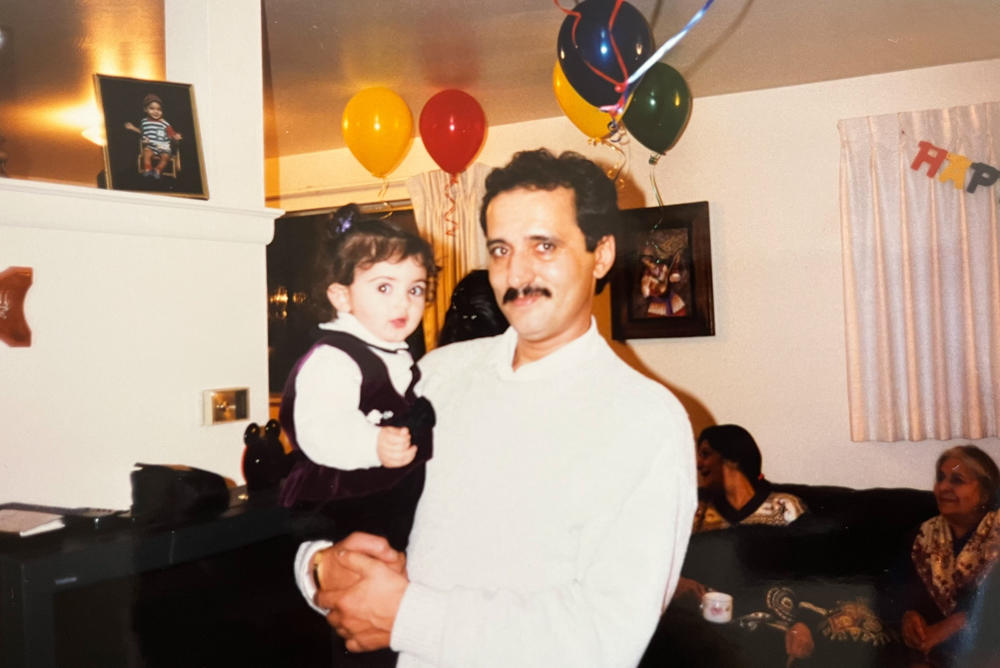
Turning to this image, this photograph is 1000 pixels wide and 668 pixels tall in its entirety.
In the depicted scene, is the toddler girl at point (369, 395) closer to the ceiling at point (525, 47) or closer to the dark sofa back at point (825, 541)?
the ceiling at point (525, 47)

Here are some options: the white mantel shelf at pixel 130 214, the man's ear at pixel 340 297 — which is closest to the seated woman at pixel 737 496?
the man's ear at pixel 340 297

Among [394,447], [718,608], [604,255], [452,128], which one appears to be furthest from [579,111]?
[718,608]

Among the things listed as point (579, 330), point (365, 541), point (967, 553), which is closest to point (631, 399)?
point (579, 330)

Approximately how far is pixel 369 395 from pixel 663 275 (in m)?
0.55

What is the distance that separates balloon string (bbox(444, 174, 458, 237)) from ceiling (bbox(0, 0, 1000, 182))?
215 mm

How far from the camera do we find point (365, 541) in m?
0.97

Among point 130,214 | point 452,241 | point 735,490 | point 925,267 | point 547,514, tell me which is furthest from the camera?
point 735,490

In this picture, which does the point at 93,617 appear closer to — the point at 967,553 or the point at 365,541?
the point at 365,541

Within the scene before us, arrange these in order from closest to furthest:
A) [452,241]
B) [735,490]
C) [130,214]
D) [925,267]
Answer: [452,241], [130,214], [925,267], [735,490]

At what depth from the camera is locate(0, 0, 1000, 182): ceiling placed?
4.52 feet

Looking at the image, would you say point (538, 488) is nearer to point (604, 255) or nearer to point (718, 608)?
point (604, 255)

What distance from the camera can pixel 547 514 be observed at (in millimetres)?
923

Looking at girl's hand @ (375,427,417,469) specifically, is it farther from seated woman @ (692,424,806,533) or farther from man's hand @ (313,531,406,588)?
seated woman @ (692,424,806,533)

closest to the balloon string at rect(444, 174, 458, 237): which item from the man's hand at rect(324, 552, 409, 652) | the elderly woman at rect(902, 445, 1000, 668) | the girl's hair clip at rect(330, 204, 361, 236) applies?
the girl's hair clip at rect(330, 204, 361, 236)
